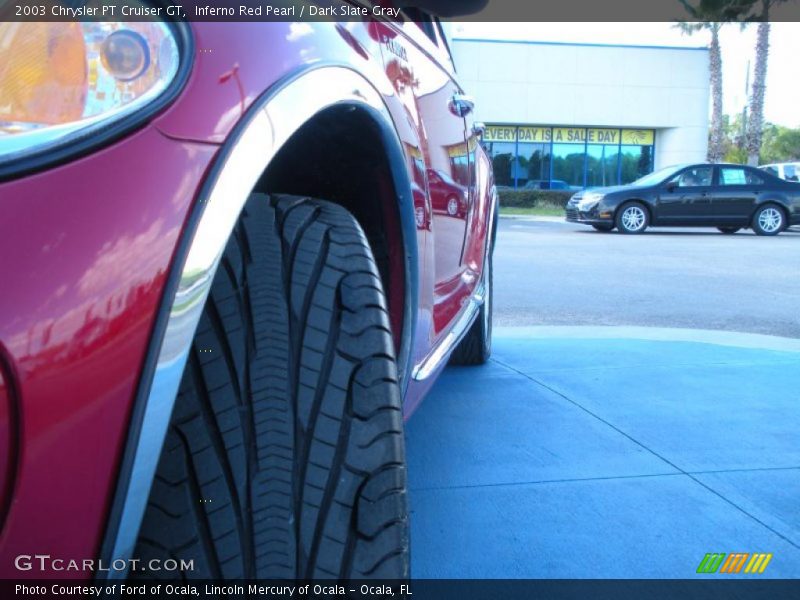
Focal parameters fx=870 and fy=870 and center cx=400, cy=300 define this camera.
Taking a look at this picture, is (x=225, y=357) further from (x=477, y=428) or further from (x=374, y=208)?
(x=477, y=428)

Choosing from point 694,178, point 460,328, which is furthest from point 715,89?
point 460,328

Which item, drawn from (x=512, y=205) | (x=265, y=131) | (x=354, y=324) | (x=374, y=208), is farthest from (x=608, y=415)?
(x=512, y=205)

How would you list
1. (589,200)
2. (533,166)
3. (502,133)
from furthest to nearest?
(533,166) < (502,133) < (589,200)

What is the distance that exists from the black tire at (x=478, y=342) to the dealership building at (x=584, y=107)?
2691 cm

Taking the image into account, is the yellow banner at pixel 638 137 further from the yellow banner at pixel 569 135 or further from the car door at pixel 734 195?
the car door at pixel 734 195

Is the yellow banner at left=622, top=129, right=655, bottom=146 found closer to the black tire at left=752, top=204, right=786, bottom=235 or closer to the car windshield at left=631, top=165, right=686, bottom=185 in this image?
the car windshield at left=631, top=165, right=686, bottom=185

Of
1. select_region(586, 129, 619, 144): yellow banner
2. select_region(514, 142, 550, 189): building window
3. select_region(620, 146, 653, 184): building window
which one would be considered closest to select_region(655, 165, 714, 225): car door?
select_region(514, 142, 550, 189): building window

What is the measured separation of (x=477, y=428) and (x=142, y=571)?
2.37 meters

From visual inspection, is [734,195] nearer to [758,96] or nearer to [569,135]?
[758,96]

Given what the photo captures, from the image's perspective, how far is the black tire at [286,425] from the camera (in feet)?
4.11

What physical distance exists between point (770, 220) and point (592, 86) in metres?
16.6

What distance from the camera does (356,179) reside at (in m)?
1.88

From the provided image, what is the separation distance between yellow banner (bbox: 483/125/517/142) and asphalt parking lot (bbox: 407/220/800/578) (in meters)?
27.5

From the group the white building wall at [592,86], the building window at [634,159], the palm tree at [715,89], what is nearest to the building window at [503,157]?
the white building wall at [592,86]
